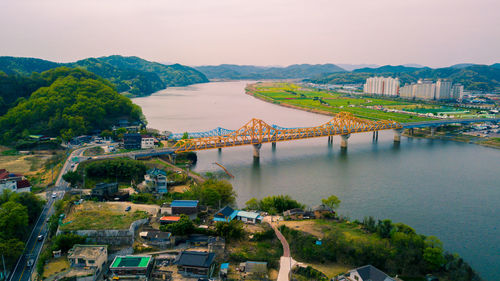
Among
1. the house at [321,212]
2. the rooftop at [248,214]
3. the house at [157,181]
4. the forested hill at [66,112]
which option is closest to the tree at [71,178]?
the house at [157,181]

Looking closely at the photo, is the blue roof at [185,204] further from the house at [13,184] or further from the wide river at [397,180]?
the house at [13,184]

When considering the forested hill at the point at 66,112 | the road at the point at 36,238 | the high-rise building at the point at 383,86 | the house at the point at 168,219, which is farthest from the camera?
the high-rise building at the point at 383,86

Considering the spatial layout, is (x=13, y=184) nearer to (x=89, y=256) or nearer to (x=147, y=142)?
(x=89, y=256)

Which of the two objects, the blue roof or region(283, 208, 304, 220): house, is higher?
the blue roof

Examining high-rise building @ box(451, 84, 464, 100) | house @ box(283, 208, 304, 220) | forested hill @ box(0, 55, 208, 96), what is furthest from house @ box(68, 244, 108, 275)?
high-rise building @ box(451, 84, 464, 100)

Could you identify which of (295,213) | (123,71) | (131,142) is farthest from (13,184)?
(123,71)

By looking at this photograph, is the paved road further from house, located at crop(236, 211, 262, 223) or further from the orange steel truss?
the orange steel truss

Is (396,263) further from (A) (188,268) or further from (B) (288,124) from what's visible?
(B) (288,124)
